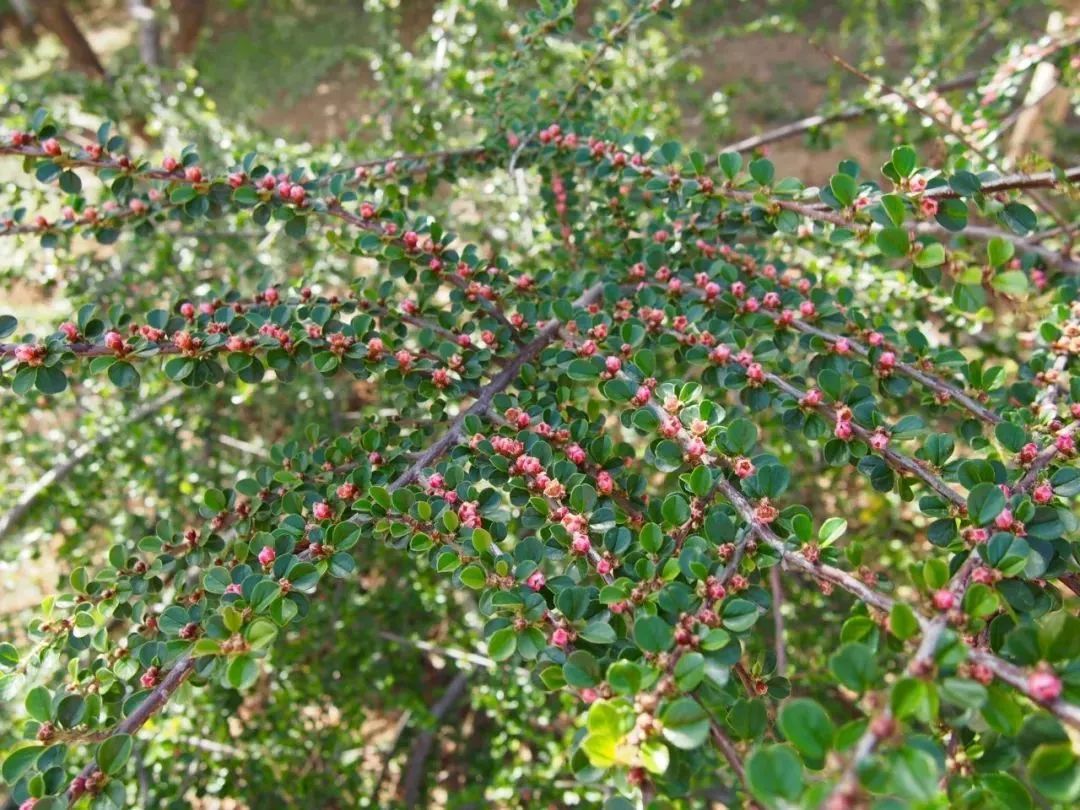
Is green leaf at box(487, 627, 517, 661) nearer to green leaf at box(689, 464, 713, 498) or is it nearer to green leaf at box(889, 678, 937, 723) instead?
green leaf at box(689, 464, 713, 498)

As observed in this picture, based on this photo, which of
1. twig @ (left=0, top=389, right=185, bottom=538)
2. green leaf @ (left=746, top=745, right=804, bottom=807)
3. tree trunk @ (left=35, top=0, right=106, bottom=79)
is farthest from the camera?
tree trunk @ (left=35, top=0, right=106, bottom=79)

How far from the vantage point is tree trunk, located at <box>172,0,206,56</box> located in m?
5.63

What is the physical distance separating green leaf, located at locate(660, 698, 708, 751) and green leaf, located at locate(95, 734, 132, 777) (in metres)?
0.57

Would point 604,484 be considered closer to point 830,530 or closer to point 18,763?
point 830,530

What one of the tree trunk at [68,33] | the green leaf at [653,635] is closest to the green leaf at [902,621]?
the green leaf at [653,635]

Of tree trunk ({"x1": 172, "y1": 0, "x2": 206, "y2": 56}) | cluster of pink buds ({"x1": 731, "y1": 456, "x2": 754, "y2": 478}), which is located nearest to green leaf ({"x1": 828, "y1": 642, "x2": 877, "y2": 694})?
cluster of pink buds ({"x1": 731, "y1": 456, "x2": 754, "y2": 478})

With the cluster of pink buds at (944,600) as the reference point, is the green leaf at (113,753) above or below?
below

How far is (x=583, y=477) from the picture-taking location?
38.8 inches

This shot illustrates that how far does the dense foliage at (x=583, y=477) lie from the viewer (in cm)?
72

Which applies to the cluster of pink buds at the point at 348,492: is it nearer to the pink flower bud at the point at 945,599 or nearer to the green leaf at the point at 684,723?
the green leaf at the point at 684,723

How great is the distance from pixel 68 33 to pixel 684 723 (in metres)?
6.25

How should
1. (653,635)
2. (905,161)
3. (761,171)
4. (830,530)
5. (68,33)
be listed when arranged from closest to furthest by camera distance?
(653,635), (830,530), (905,161), (761,171), (68,33)

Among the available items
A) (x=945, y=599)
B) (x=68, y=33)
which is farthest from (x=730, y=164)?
(x=68, y=33)

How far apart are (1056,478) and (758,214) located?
24.2 inches
